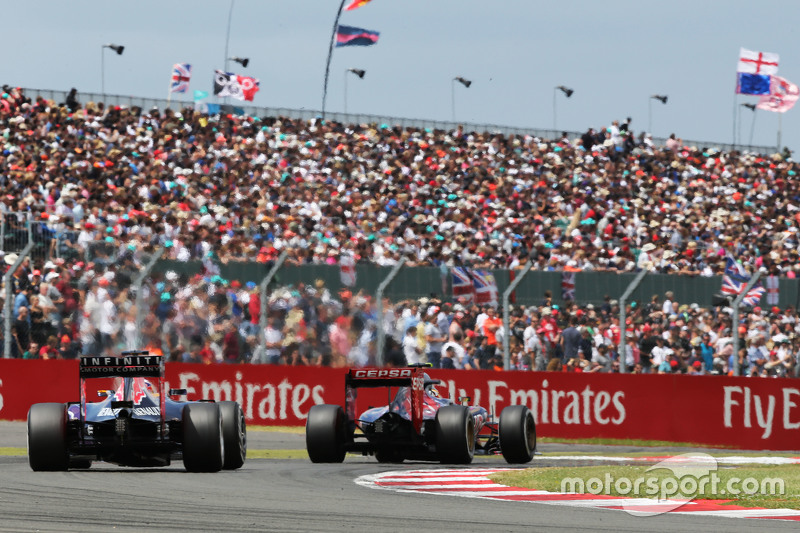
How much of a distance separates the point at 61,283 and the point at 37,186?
24.4 ft

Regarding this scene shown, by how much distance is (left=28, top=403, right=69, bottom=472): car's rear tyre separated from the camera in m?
13.0

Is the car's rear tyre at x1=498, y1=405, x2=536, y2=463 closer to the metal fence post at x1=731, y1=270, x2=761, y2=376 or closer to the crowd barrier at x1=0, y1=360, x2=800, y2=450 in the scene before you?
the crowd barrier at x1=0, y1=360, x2=800, y2=450

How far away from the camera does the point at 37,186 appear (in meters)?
26.6

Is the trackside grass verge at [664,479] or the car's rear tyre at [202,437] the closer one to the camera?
the trackside grass verge at [664,479]

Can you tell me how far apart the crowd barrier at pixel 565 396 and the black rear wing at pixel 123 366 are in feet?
25.0

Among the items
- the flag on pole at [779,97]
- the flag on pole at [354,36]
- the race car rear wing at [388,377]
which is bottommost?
the race car rear wing at [388,377]

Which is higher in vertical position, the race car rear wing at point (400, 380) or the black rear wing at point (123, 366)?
the black rear wing at point (123, 366)

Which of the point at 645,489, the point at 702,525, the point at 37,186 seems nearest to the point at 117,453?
the point at 645,489

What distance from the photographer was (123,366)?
13047 millimetres

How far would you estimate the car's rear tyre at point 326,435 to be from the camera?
49.5 ft

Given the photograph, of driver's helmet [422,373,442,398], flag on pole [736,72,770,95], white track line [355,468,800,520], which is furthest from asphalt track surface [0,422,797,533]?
flag on pole [736,72,770,95]

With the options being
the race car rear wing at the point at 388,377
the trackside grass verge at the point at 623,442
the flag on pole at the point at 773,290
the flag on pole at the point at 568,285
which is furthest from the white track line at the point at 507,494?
the flag on pole at the point at 773,290

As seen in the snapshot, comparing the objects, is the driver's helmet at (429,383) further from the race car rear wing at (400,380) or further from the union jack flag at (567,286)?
the union jack flag at (567,286)

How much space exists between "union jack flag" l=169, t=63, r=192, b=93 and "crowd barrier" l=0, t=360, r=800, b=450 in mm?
23021
